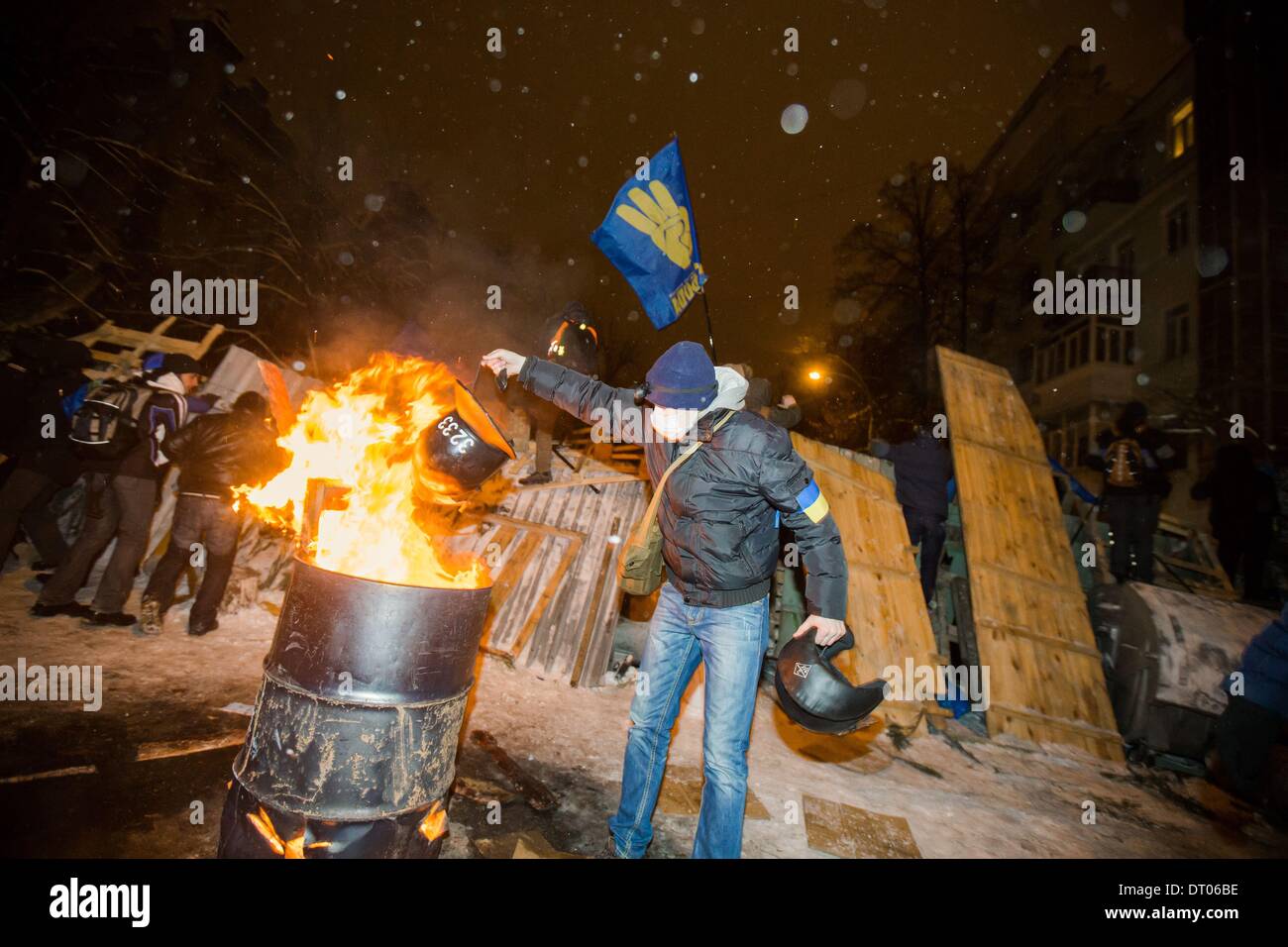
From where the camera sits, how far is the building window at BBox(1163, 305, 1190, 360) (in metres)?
19.7

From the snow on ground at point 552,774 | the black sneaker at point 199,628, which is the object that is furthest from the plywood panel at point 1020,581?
the black sneaker at point 199,628

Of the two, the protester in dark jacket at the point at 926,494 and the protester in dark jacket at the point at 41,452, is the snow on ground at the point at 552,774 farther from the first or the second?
the protester in dark jacket at the point at 926,494

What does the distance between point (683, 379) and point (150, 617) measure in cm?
593

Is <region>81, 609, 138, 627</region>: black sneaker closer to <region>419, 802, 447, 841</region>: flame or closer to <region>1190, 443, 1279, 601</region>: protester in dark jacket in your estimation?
<region>419, 802, 447, 841</region>: flame

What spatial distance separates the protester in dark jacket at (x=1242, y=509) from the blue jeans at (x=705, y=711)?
10.1m

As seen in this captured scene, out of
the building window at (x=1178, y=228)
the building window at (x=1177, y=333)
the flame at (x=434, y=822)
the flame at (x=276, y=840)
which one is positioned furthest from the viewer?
the building window at (x=1178, y=228)

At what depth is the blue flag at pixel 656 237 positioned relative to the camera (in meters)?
6.90

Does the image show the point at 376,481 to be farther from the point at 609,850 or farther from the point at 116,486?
the point at 116,486

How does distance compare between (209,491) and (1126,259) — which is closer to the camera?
(209,491)

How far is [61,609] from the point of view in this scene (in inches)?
214

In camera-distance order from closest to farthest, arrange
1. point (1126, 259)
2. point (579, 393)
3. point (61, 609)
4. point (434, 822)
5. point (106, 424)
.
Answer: point (434, 822) < point (579, 393) < point (106, 424) < point (61, 609) < point (1126, 259)

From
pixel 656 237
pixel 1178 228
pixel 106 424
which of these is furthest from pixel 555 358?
pixel 1178 228

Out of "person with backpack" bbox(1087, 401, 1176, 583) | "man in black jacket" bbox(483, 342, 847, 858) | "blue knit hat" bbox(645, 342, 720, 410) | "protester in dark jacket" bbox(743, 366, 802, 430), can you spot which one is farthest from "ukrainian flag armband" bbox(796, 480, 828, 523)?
"person with backpack" bbox(1087, 401, 1176, 583)

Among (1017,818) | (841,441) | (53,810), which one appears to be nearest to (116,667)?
(53,810)
